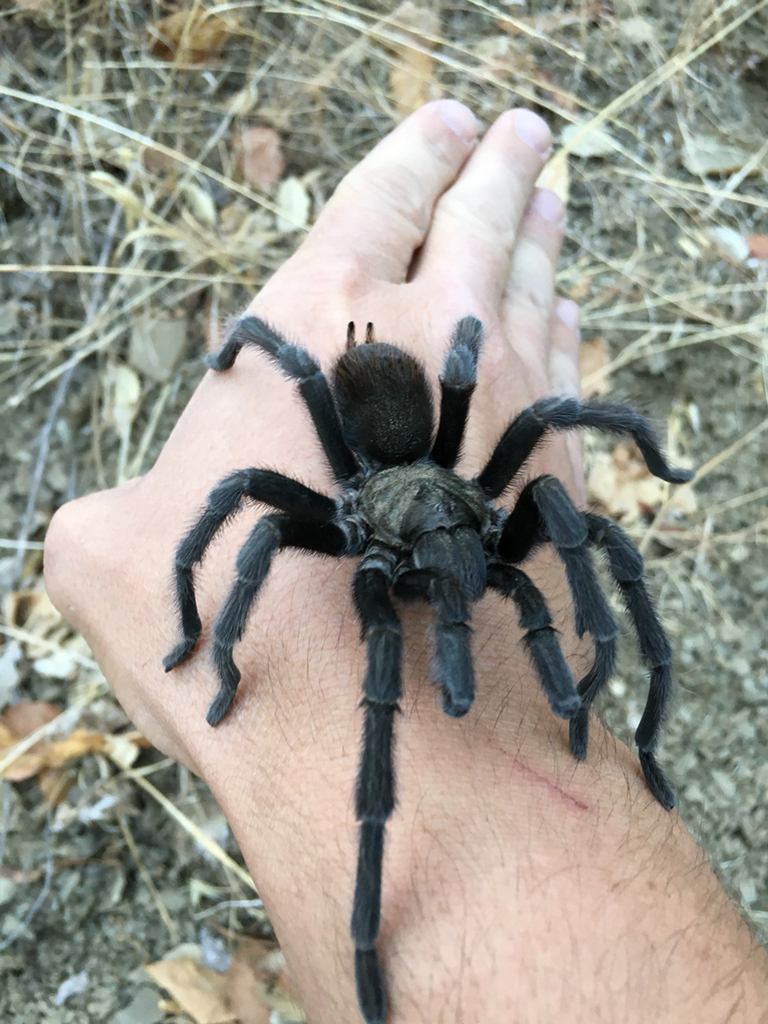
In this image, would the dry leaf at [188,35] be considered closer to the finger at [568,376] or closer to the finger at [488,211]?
the finger at [488,211]

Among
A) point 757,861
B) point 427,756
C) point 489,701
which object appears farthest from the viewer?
point 757,861

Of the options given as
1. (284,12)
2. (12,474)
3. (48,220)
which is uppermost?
(284,12)

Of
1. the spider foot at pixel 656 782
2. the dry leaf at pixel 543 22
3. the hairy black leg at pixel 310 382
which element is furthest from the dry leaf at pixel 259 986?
the dry leaf at pixel 543 22

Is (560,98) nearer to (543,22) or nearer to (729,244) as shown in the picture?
(543,22)

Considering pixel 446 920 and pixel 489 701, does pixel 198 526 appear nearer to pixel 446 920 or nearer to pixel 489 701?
pixel 489 701

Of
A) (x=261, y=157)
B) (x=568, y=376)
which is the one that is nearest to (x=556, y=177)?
(x=568, y=376)

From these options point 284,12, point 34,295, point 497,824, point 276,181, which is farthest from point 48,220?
point 497,824

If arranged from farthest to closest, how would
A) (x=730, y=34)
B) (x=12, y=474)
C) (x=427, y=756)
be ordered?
(x=730, y=34), (x=12, y=474), (x=427, y=756)
